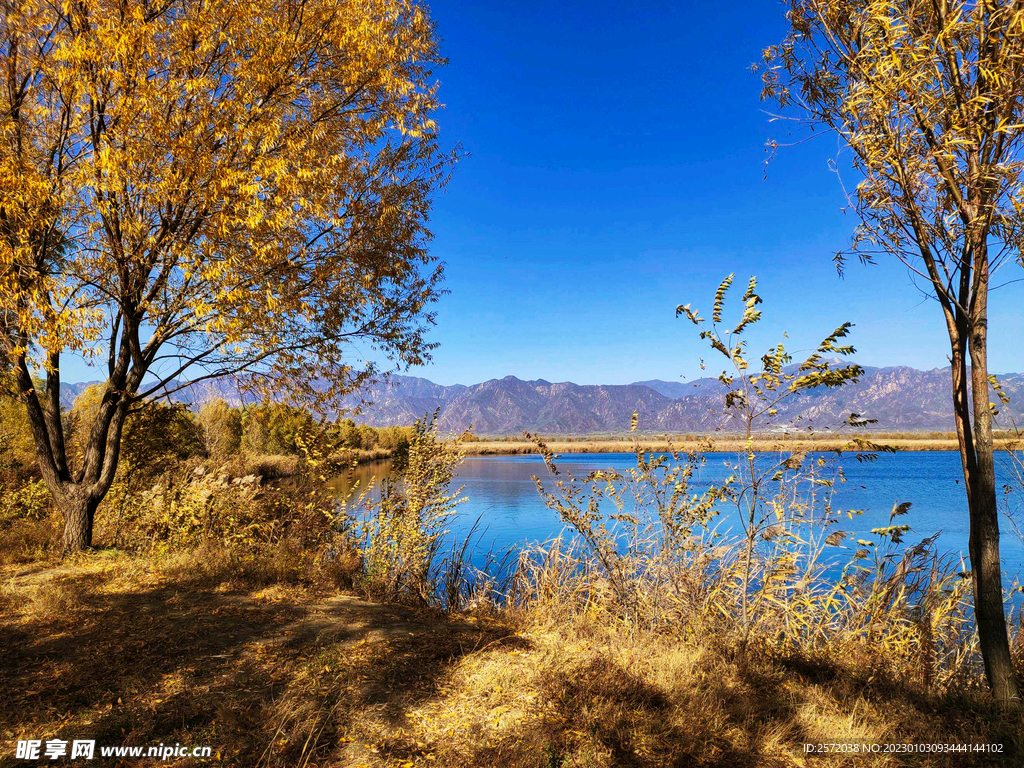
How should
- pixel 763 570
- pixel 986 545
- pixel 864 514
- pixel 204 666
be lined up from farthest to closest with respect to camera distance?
1. pixel 864 514
2. pixel 763 570
3. pixel 204 666
4. pixel 986 545

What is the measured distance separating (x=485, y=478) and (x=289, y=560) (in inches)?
1055

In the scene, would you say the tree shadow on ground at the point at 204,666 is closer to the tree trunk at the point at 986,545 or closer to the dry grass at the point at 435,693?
the dry grass at the point at 435,693

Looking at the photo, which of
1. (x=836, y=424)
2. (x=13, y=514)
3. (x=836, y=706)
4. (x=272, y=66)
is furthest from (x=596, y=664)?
(x=13, y=514)

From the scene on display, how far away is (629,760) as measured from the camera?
2.95 metres

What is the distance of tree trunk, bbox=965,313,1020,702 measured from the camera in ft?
12.0

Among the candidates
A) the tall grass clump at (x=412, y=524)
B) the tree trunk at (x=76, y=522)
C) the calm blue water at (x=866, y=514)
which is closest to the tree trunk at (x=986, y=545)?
the calm blue water at (x=866, y=514)

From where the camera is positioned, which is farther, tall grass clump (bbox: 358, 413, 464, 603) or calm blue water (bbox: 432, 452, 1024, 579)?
calm blue water (bbox: 432, 452, 1024, 579)

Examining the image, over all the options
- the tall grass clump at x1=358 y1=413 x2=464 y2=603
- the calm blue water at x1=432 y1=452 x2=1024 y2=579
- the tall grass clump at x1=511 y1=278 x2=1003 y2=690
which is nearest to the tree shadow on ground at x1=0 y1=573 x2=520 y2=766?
the tall grass clump at x1=358 y1=413 x2=464 y2=603

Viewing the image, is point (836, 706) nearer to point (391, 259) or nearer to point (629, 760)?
point (629, 760)

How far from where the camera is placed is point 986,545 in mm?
3654

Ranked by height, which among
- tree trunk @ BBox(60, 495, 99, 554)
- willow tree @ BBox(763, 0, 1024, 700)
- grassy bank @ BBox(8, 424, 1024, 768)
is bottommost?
grassy bank @ BBox(8, 424, 1024, 768)

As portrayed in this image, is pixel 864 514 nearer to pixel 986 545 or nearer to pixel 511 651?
pixel 986 545

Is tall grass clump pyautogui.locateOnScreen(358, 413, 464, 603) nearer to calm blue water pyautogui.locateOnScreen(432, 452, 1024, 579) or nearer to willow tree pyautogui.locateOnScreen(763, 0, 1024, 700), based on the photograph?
calm blue water pyautogui.locateOnScreen(432, 452, 1024, 579)

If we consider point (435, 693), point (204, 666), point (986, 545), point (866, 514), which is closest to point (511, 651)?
point (435, 693)
